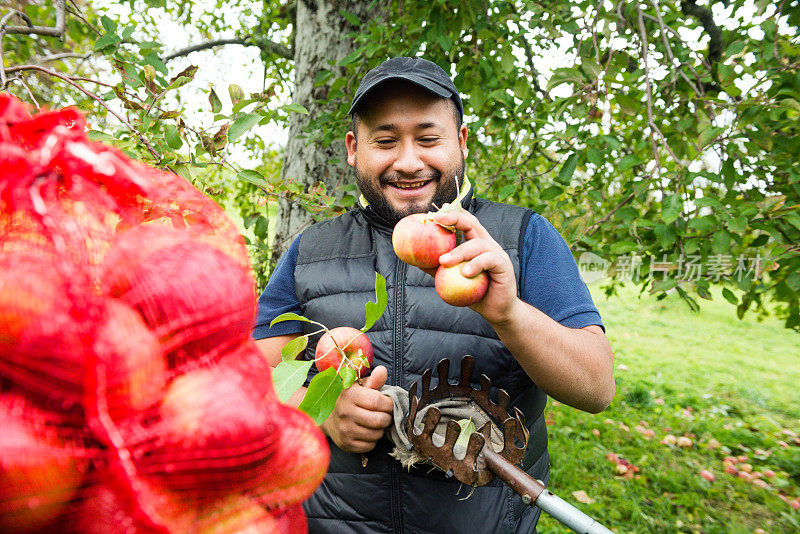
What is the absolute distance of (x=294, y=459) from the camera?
0.50 metres

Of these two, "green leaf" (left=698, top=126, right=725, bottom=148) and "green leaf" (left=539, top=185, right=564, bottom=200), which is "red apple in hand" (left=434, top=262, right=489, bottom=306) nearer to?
"green leaf" (left=698, top=126, right=725, bottom=148)

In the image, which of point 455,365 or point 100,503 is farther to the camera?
point 455,365

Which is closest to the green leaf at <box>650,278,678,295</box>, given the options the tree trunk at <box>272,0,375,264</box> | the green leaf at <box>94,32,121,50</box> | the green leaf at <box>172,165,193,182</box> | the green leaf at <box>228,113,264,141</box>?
the green leaf at <box>228,113,264,141</box>

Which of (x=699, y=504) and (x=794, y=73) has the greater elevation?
(x=794, y=73)

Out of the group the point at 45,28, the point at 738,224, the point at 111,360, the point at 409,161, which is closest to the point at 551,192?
the point at 738,224

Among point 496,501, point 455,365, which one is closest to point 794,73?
point 455,365

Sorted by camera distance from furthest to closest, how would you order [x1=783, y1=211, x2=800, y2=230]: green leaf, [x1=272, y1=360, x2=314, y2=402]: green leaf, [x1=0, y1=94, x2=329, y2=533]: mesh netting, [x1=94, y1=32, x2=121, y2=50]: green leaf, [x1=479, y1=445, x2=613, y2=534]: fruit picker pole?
[x1=783, y1=211, x2=800, y2=230]: green leaf
[x1=94, y1=32, x2=121, y2=50]: green leaf
[x1=272, y1=360, x2=314, y2=402]: green leaf
[x1=479, y1=445, x2=613, y2=534]: fruit picker pole
[x1=0, y1=94, x2=329, y2=533]: mesh netting

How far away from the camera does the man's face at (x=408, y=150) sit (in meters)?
1.41

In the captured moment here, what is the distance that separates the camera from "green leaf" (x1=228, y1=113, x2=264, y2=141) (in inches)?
48.4

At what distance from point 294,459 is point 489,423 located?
0.48 meters

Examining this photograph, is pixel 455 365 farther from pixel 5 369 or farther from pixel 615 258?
pixel 615 258

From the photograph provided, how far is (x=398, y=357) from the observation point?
1377 mm

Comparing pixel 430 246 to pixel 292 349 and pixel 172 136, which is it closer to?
pixel 292 349

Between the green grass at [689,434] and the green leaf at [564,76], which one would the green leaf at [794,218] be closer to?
the green grass at [689,434]
